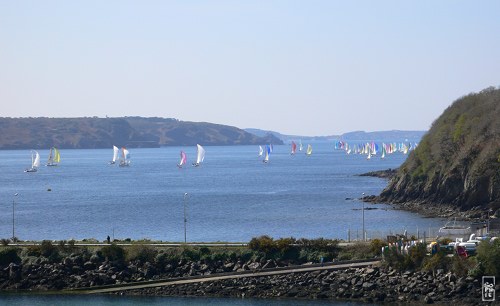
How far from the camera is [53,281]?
52.9m

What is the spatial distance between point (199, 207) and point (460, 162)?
26684 millimetres

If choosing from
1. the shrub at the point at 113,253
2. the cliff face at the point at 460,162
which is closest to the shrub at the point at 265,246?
the shrub at the point at 113,253

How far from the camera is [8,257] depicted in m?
55.2

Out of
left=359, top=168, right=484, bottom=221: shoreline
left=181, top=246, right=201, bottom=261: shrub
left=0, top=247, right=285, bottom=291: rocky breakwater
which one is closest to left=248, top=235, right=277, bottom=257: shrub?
left=0, top=247, right=285, bottom=291: rocky breakwater

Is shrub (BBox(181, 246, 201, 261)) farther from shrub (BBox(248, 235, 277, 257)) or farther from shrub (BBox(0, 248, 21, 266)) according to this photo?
shrub (BBox(0, 248, 21, 266))

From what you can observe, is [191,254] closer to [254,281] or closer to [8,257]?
[254,281]

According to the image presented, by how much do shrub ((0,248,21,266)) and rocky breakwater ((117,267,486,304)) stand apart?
7885 millimetres

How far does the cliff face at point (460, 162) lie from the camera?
3469 inches

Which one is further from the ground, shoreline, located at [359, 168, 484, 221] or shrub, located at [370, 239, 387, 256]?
shrub, located at [370, 239, 387, 256]

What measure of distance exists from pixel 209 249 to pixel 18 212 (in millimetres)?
50255

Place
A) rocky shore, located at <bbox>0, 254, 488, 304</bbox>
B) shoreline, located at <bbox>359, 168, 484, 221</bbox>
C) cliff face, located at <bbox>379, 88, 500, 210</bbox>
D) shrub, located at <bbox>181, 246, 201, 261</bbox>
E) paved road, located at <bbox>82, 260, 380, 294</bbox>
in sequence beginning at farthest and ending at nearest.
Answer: cliff face, located at <bbox>379, 88, 500, 210</bbox>, shoreline, located at <bbox>359, 168, 484, 221</bbox>, shrub, located at <bbox>181, 246, 201, 261</bbox>, paved road, located at <bbox>82, 260, 380, 294</bbox>, rocky shore, located at <bbox>0, 254, 488, 304</bbox>

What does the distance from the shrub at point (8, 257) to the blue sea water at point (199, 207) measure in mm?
19345

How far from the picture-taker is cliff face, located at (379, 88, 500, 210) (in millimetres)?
88125

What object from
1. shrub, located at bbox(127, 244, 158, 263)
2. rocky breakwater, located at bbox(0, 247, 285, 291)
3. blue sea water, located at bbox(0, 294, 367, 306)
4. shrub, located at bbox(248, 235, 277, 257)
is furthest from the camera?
shrub, located at bbox(127, 244, 158, 263)
